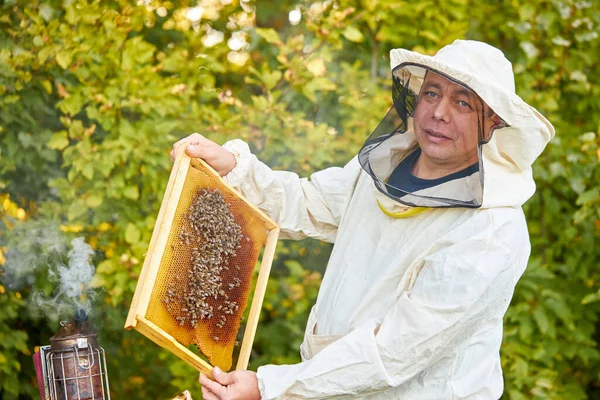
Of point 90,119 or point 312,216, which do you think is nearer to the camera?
point 312,216

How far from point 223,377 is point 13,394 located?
6.47 feet

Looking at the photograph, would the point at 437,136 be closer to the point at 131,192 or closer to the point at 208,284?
the point at 208,284

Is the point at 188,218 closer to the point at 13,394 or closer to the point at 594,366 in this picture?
the point at 13,394

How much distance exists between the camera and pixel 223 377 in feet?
7.66

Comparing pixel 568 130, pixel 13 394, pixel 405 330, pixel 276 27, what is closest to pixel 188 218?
pixel 405 330

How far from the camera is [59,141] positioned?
3.70m

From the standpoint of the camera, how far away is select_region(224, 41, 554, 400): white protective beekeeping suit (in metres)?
2.13

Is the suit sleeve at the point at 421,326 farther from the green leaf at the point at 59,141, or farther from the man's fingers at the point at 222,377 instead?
the green leaf at the point at 59,141

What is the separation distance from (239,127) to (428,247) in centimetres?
196

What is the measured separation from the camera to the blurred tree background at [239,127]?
3715mm

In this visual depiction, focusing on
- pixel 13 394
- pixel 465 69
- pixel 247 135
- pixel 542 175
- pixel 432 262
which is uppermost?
pixel 465 69

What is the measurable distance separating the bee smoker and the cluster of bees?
34cm

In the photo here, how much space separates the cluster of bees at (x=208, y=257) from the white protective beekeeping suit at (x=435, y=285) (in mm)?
291

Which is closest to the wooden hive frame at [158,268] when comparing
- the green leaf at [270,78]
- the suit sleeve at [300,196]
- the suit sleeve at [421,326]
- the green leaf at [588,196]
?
the suit sleeve at [300,196]
